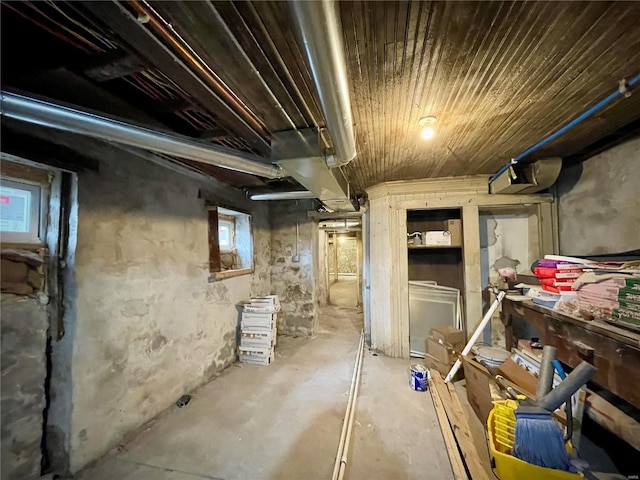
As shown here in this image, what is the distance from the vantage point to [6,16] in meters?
0.99

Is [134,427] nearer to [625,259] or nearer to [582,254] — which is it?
[625,259]

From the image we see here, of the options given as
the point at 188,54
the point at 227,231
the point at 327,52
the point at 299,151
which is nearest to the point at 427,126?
the point at 299,151

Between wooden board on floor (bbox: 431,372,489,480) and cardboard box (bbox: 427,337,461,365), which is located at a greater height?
cardboard box (bbox: 427,337,461,365)

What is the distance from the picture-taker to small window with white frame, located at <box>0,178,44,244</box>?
1388 mm

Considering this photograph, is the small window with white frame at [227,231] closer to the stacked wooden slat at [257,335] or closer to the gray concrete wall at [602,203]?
the stacked wooden slat at [257,335]

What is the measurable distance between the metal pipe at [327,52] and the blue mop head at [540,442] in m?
1.82

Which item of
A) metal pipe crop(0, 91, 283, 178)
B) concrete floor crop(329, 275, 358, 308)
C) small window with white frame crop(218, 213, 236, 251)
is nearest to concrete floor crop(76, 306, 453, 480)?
small window with white frame crop(218, 213, 236, 251)

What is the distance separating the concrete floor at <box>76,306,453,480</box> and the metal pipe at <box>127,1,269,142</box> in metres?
2.27

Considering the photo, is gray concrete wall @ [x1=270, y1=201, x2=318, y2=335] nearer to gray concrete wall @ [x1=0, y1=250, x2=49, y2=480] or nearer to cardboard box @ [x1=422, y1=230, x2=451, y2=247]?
cardboard box @ [x1=422, y1=230, x2=451, y2=247]

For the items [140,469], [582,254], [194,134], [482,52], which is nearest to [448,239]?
[582,254]

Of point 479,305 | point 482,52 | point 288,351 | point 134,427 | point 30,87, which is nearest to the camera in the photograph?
point 482,52

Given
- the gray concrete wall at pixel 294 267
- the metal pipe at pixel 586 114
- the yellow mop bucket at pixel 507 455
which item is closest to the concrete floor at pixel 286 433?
the yellow mop bucket at pixel 507 455

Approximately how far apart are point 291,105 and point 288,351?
3.16 meters

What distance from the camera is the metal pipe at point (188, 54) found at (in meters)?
0.88
